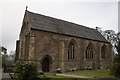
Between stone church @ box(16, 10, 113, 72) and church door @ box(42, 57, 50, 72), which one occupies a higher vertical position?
stone church @ box(16, 10, 113, 72)

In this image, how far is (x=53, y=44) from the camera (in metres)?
35.5

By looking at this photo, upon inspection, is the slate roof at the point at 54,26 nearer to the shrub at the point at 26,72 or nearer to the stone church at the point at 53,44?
the stone church at the point at 53,44

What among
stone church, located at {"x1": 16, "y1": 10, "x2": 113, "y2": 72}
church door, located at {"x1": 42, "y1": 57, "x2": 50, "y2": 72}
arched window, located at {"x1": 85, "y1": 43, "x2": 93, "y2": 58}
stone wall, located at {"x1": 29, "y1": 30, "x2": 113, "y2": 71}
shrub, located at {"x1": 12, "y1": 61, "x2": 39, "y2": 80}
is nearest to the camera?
shrub, located at {"x1": 12, "y1": 61, "x2": 39, "y2": 80}

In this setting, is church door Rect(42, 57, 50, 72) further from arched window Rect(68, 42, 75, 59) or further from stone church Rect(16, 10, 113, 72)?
arched window Rect(68, 42, 75, 59)

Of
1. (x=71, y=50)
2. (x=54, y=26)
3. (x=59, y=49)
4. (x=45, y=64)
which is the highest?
(x=54, y=26)

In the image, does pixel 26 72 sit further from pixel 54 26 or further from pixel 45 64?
pixel 54 26

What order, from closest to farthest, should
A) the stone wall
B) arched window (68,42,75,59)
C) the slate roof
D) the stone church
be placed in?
the stone church → the stone wall → the slate roof → arched window (68,42,75,59)

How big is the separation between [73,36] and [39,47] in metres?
10.6

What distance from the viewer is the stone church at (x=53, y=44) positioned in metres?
32.8

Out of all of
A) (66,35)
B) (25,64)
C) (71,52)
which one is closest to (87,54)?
(71,52)

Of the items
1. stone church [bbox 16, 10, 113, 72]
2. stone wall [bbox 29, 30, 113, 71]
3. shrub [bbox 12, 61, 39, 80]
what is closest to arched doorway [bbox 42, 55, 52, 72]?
stone church [bbox 16, 10, 113, 72]

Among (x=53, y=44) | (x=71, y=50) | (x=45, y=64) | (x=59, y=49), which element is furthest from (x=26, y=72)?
(x=71, y=50)

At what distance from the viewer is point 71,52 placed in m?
39.9

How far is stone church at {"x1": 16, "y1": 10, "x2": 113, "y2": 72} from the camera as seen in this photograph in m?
32.8
